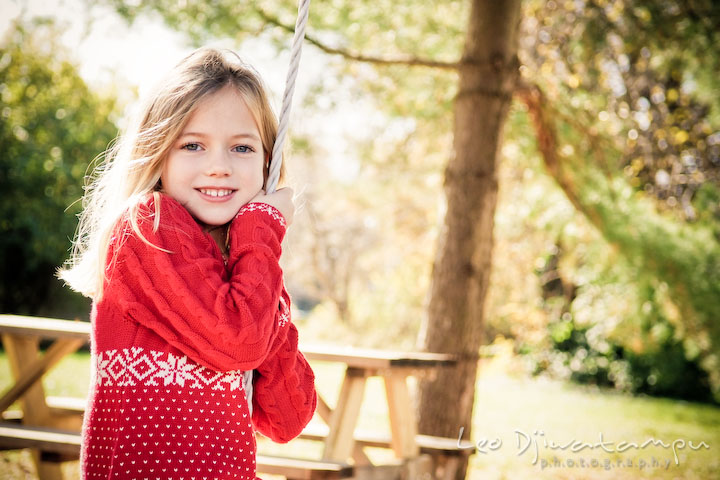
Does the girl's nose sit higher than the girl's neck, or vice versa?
the girl's nose

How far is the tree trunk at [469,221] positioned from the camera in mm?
4098

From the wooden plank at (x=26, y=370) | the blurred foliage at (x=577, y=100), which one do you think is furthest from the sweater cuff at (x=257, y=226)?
the wooden plank at (x=26, y=370)

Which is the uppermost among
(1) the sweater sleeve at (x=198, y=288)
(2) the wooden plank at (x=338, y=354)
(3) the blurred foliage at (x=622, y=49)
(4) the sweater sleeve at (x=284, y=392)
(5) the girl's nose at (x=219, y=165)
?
(3) the blurred foliage at (x=622, y=49)

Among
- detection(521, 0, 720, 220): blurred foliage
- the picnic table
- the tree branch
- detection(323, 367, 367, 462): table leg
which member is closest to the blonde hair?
the picnic table

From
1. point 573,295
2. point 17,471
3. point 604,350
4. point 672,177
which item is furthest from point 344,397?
point 573,295

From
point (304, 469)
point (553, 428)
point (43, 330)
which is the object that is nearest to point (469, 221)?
point (304, 469)

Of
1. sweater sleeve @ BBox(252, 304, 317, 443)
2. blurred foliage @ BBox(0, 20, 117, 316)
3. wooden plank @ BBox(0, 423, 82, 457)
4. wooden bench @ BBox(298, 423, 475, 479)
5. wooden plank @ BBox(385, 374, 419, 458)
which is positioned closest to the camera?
sweater sleeve @ BBox(252, 304, 317, 443)

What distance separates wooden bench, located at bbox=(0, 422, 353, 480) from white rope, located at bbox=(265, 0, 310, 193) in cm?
154

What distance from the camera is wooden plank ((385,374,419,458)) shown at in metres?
3.46

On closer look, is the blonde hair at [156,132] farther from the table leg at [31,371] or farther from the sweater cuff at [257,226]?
the table leg at [31,371]

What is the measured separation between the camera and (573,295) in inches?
540

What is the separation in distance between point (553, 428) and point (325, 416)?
4212 millimetres

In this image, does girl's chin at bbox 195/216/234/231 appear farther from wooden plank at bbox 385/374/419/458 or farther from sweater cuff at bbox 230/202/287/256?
wooden plank at bbox 385/374/419/458

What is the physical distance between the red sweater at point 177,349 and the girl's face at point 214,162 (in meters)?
0.06
